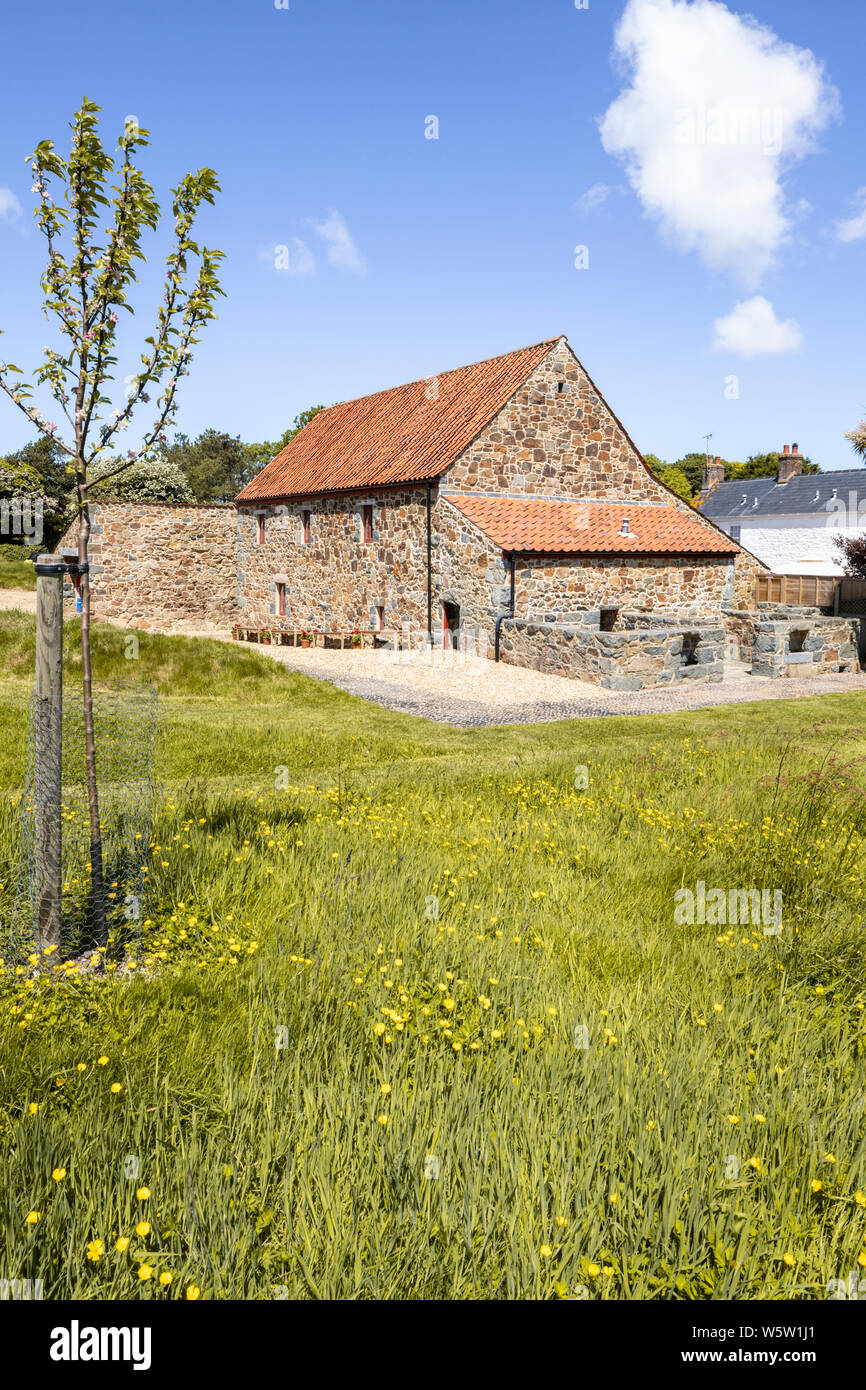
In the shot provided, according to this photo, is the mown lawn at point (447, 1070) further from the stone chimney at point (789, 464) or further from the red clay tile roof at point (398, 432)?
the stone chimney at point (789, 464)

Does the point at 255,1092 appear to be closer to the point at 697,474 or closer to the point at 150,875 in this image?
the point at 150,875

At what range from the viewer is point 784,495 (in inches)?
2024

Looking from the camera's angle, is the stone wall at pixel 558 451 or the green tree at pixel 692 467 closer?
the stone wall at pixel 558 451

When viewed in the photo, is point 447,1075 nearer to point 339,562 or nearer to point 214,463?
point 339,562

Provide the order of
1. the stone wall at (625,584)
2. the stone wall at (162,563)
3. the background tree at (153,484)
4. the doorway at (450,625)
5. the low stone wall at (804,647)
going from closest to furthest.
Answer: the low stone wall at (804,647), the stone wall at (625,584), the doorway at (450,625), the stone wall at (162,563), the background tree at (153,484)

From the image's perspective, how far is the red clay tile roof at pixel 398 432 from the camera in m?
24.1

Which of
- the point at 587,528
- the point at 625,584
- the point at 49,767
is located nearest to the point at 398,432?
the point at 587,528

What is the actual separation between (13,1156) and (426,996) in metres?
2.00

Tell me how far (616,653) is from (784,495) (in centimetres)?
3956

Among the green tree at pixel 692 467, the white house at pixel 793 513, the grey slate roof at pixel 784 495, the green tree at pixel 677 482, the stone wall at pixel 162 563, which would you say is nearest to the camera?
the stone wall at pixel 162 563

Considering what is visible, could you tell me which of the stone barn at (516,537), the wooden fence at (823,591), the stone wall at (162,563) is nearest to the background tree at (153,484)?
the stone wall at (162,563)

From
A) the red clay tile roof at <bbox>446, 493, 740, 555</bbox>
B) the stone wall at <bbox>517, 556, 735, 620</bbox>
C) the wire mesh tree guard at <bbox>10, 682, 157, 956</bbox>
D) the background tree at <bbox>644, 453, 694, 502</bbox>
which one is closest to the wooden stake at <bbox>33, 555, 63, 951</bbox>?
the wire mesh tree guard at <bbox>10, 682, 157, 956</bbox>

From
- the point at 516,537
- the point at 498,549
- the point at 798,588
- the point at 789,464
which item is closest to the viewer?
the point at 498,549

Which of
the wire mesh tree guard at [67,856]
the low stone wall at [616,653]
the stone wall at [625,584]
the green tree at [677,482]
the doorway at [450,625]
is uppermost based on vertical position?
the green tree at [677,482]
